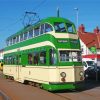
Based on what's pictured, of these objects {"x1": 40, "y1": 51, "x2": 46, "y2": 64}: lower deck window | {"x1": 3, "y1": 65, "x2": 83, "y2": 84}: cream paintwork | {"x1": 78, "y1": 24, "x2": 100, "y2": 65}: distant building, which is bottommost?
{"x1": 3, "y1": 65, "x2": 83, "y2": 84}: cream paintwork

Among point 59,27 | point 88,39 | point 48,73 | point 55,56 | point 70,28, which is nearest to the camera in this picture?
point 55,56

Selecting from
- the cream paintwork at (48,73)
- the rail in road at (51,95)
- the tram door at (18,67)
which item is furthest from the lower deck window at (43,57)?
the tram door at (18,67)

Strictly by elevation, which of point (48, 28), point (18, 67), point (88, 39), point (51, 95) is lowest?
point (51, 95)

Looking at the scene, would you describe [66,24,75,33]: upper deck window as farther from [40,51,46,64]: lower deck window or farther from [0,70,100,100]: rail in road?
[0,70,100,100]: rail in road

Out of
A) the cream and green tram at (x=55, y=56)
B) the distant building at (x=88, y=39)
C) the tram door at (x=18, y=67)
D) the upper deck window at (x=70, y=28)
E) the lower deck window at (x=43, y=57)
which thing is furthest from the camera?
the distant building at (x=88, y=39)

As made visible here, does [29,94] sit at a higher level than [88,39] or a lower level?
lower

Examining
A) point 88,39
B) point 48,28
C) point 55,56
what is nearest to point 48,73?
point 55,56

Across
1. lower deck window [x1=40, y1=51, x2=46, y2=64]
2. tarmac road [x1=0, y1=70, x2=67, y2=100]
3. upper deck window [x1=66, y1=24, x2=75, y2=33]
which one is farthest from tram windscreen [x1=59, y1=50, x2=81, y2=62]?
tarmac road [x1=0, y1=70, x2=67, y2=100]

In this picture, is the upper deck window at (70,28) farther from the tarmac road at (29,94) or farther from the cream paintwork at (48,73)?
the tarmac road at (29,94)

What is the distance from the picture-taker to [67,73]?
19406 millimetres

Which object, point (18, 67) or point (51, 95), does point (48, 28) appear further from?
point (18, 67)

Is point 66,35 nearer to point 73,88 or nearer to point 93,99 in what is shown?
point 73,88

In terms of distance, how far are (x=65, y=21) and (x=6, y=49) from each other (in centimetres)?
1467

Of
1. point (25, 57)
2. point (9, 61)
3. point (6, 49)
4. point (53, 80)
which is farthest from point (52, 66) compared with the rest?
point (6, 49)
